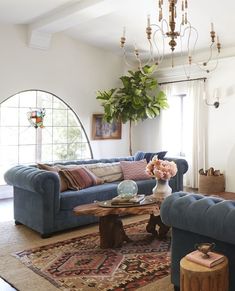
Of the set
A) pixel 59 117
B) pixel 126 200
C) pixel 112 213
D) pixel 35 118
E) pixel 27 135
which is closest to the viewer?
pixel 112 213

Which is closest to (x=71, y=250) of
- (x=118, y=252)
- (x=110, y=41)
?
(x=118, y=252)

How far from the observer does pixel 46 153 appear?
7035 mm

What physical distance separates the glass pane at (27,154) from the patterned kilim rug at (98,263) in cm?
310

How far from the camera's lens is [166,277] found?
300 cm

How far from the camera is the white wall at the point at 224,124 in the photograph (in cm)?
651

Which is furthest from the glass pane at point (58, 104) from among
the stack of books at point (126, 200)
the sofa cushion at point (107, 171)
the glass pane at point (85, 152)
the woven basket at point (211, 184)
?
the stack of books at point (126, 200)

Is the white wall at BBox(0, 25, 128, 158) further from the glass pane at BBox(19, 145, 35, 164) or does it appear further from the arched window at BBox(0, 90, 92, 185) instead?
the glass pane at BBox(19, 145, 35, 164)

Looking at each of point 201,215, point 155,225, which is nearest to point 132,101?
point 155,225

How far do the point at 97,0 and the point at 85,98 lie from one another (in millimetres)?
2768

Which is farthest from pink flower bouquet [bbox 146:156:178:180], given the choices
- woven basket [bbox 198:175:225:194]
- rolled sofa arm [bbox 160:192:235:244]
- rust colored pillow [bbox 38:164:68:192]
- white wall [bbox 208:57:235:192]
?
white wall [bbox 208:57:235:192]

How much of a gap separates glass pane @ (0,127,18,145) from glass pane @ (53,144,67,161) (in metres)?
0.84

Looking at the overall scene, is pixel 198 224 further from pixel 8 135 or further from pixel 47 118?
pixel 47 118

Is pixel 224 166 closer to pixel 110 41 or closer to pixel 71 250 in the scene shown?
pixel 110 41

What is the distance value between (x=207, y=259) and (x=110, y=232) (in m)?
1.66
